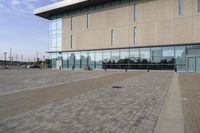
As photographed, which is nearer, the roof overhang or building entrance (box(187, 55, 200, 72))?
building entrance (box(187, 55, 200, 72))

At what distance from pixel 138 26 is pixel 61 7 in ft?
68.7

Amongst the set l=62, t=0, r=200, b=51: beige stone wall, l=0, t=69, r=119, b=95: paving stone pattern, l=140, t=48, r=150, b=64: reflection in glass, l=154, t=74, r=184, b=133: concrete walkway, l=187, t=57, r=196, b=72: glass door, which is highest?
l=62, t=0, r=200, b=51: beige stone wall

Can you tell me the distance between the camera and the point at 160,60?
35.6 m

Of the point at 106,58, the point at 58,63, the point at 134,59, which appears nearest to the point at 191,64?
the point at 134,59

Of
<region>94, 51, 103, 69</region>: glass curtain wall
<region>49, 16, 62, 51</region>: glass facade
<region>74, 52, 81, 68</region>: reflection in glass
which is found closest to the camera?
<region>94, 51, 103, 69</region>: glass curtain wall

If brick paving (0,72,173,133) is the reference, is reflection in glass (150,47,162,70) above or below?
above

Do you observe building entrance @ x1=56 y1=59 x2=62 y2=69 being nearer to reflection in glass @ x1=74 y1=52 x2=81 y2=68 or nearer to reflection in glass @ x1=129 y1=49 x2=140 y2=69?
reflection in glass @ x1=74 y1=52 x2=81 y2=68

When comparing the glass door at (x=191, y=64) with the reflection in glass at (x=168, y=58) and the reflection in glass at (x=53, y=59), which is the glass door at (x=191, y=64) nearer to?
the reflection in glass at (x=168, y=58)

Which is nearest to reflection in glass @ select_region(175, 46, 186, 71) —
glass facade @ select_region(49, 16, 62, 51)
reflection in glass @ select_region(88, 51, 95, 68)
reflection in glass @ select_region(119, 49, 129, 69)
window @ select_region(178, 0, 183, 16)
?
window @ select_region(178, 0, 183, 16)

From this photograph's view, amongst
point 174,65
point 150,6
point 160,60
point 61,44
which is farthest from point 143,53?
point 61,44

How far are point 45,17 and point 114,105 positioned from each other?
172 ft

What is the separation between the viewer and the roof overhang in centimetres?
4309

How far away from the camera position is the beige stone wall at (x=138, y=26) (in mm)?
32812

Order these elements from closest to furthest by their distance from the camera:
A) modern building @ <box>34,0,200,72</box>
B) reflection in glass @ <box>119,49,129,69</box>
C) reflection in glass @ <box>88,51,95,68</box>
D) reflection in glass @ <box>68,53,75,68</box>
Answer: modern building @ <box>34,0,200,72</box> < reflection in glass @ <box>119,49,129,69</box> < reflection in glass @ <box>88,51,95,68</box> < reflection in glass @ <box>68,53,75,68</box>
